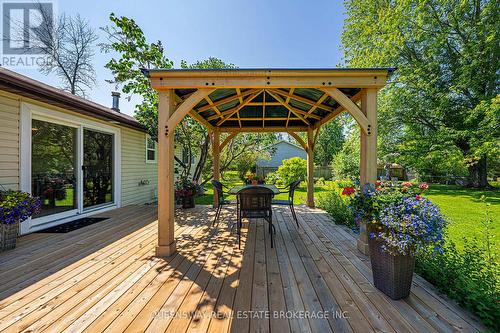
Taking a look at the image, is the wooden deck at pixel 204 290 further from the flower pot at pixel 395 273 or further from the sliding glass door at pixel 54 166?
the sliding glass door at pixel 54 166

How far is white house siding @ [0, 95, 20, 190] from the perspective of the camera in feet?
11.4

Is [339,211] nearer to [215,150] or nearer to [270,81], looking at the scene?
[270,81]

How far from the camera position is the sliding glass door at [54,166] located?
13.4 feet

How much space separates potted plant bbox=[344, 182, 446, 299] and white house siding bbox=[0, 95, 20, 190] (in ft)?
17.9

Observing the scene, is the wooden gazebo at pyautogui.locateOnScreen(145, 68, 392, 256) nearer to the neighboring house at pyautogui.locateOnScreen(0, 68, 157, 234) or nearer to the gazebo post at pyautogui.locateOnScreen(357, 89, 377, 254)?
the gazebo post at pyautogui.locateOnScreen(357, 89, 377, 254)

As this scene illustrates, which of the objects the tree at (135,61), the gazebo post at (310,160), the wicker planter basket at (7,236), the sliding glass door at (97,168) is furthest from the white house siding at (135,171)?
the gazebo post at (310,160)

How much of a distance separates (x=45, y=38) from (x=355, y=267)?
1766 cm

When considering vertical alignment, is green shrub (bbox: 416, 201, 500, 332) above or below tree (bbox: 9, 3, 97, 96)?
below

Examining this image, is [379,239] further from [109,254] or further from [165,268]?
[109,254]

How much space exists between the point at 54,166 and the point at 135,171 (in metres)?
2.57

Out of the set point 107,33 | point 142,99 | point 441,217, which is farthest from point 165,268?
point 107,33

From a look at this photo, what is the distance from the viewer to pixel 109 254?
3021mm

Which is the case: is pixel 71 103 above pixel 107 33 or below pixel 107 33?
below

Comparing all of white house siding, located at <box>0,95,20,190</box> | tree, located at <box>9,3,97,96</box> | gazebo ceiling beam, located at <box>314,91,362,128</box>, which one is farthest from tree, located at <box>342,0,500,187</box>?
tree, located at <box>9,3,97,96</box>
